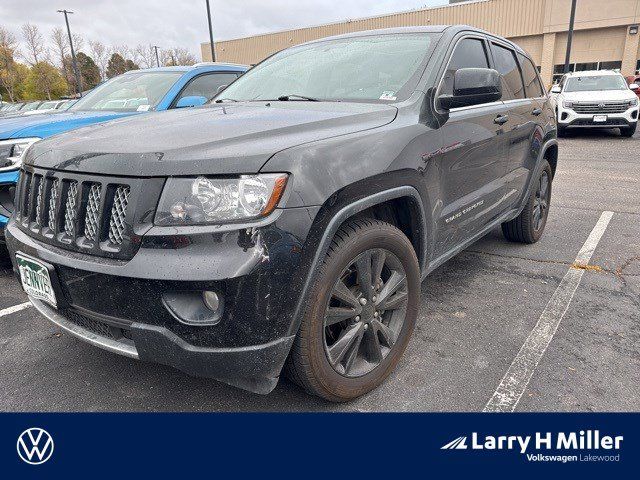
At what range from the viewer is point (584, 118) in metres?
12.5

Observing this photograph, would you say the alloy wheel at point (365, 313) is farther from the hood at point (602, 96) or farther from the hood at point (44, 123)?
the hood at point (602, 96)

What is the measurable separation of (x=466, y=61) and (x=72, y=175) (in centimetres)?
248

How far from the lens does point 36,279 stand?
2.17m

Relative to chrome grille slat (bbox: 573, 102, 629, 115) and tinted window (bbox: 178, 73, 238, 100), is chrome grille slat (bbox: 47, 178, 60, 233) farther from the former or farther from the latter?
chrome grille slat (bbox: 573, 102, 629, 115)

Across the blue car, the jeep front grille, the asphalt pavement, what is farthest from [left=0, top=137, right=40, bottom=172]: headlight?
the jeep front grille

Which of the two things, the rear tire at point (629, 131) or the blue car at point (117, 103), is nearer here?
the blue car at point (117, 103)

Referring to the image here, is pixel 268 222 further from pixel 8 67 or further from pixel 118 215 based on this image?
pixel 8 67

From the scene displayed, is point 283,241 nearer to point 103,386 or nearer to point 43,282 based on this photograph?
point 43,282

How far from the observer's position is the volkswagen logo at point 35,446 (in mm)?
1989

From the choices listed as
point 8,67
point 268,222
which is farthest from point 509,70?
point 8,67

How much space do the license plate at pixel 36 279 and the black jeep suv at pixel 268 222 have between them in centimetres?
1

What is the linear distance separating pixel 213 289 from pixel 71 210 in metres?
0.80

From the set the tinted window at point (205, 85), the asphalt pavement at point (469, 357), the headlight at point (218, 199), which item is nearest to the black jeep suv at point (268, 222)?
the headlight at point (218, 199)

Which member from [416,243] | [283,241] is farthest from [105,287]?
[416,243]
